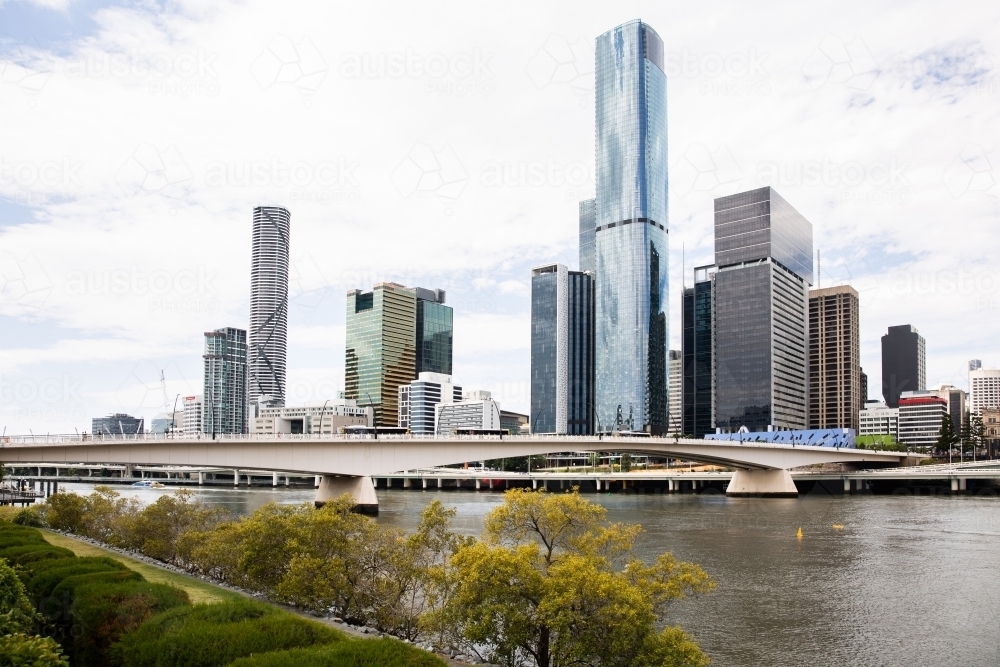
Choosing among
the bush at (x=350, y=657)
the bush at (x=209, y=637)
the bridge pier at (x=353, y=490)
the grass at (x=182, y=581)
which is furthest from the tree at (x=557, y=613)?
the bridge pier at (x=353, y=490)

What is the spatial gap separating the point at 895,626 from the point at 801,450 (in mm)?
106238

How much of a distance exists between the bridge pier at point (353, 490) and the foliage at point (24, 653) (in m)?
75.5

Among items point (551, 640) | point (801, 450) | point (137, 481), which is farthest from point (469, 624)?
point (137, 481)

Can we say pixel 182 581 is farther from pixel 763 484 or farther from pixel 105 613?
pixel 763 484

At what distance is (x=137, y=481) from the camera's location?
198 m

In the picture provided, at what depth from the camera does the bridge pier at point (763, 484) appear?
134 m

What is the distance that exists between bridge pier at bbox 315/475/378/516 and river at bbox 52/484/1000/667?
345 centimetres

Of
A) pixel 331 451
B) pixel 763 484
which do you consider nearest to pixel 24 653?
pixel 331 451

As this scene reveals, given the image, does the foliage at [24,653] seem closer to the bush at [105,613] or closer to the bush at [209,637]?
the bush at [209,637]

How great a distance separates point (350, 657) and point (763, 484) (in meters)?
129

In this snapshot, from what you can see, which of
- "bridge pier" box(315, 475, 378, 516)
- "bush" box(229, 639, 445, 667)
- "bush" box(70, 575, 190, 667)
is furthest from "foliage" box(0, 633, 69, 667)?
"bridge pier" box(315, 475, 378, 516)

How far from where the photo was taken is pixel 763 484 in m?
135

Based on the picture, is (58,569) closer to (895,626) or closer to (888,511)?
(895,626)

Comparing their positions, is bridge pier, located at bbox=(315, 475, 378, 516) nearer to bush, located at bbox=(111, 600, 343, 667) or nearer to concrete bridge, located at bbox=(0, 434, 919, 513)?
concrete bridge, located at bbox=(0, 434, 919, 513)
